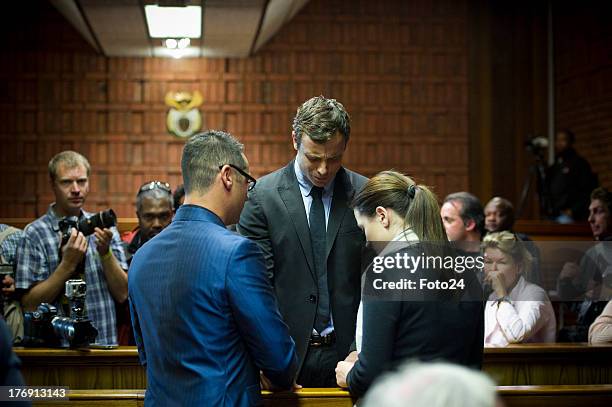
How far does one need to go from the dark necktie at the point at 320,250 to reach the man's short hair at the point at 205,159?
65cm

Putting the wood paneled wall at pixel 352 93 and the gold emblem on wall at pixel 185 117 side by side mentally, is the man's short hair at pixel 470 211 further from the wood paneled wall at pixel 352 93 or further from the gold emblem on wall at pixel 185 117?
the gold emblem on wall at pixel 185 117

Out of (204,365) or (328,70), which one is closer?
(204,365)

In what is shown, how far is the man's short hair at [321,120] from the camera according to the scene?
8.77 ft

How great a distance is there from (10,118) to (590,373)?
7.49 m

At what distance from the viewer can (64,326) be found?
3053 mm

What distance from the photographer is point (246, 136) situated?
31.2 feet

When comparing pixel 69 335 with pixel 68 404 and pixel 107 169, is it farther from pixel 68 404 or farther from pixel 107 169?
pixel 107 169

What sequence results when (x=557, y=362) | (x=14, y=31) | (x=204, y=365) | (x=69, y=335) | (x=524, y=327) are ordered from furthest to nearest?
(x=14, y=31)
(x=524, y=327)
(x=557, y=362)
(x=69, y=335)
(x=204, y=365)

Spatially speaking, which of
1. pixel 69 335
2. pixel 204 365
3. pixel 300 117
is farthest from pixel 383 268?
pixel 69 335

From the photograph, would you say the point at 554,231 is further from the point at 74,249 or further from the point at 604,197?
the point at 74,249

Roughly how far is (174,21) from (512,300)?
14.9 ft

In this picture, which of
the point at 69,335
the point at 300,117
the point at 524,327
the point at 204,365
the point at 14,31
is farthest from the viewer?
the point at 14,31

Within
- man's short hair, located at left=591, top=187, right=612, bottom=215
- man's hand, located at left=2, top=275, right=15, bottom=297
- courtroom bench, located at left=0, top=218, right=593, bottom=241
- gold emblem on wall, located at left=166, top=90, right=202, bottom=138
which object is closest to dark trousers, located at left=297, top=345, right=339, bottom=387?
man's hand, located at left=2, top=275, right=15, bottom=297

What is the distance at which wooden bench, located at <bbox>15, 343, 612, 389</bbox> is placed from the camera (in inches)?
121
